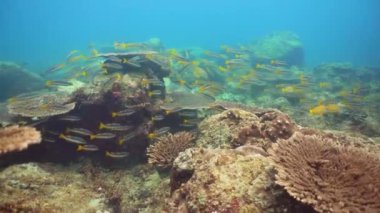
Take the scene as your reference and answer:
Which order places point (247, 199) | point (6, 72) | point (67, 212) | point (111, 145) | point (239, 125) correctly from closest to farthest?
point (247, 199), point (67, 212), point (239, 125), point (111, 145), point (6, 72)

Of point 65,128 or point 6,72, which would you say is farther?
point 6,72

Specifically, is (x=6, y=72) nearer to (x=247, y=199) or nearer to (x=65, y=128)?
(x=65, y=128)

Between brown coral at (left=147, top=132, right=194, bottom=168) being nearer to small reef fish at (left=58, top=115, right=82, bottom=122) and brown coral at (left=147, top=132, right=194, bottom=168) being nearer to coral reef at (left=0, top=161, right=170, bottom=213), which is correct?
coral reef at (left=0, top=161, right=170, bottom=213)

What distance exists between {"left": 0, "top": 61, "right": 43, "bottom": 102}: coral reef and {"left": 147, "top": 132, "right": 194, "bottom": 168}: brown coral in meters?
15.9

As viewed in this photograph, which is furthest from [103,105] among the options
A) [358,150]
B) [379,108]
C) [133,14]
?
[133,14]

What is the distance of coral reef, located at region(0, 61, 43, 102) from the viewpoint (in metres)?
20.1

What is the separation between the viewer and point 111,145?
8.50 metres

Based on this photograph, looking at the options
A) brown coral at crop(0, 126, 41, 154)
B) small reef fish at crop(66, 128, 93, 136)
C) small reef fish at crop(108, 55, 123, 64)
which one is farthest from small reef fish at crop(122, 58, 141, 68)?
brown coral at crop(0, 126, 41, 154)

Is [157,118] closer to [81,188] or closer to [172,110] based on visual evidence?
[172,110]

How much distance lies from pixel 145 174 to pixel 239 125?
2.63 metres

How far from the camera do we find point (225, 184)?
4.48 m

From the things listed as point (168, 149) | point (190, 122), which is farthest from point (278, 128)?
point (190, 122)

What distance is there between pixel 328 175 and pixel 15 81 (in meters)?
20.9

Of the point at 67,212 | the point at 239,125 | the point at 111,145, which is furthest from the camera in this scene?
the point at 111,145
